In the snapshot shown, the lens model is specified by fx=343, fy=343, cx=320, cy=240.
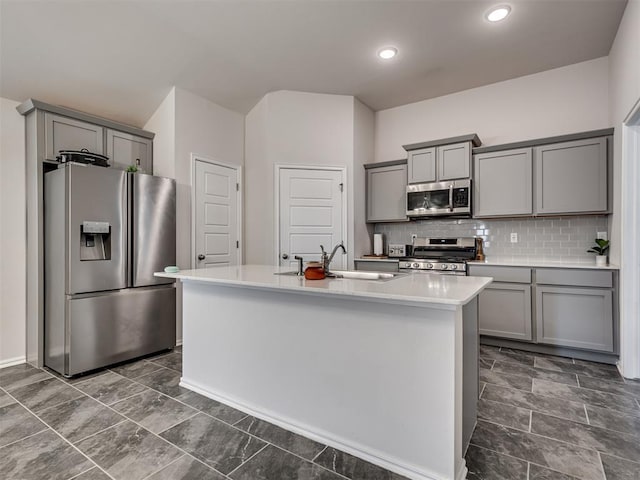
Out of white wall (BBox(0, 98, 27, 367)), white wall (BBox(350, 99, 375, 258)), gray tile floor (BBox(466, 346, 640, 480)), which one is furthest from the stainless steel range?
white wall (BBox(0, 98, 27, 367))

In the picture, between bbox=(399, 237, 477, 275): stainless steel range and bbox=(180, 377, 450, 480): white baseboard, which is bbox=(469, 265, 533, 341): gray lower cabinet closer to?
bbox=(399, 237, 477, 275): stainless steel range

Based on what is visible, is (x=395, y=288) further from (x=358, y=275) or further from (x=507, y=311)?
(x=507, y=311)

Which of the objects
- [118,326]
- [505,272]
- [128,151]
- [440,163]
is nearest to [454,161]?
[440,163]

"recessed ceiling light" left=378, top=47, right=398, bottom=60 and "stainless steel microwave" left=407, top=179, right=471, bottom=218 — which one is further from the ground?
"recessed ceiling light" left=378, top=47, right=398, bottom=60

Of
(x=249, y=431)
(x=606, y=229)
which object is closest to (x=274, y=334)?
(x=249, y=431)

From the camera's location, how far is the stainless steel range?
3.78 m

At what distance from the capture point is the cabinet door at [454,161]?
389 centimetres

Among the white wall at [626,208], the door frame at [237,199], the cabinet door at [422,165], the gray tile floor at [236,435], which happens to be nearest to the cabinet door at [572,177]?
the white wall at [626,208]

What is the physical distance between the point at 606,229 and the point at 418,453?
324 cm

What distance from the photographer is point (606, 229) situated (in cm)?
347

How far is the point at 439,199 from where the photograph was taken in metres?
4.05

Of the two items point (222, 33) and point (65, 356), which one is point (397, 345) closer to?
point (65, 356)

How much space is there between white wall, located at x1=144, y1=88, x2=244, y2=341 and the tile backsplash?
286 cm

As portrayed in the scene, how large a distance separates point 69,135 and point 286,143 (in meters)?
2.19
